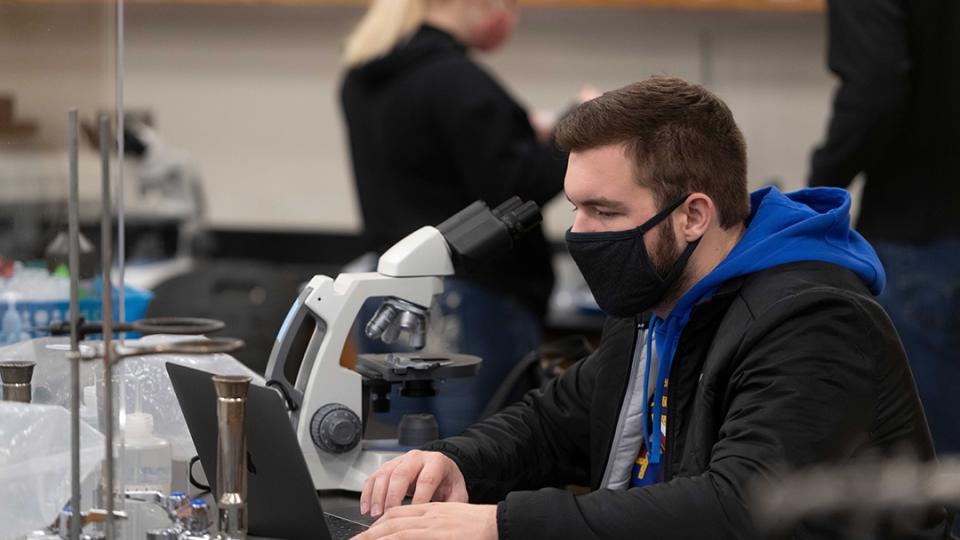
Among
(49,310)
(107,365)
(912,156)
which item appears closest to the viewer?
(107,365)

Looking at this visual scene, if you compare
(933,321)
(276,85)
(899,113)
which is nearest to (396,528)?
(933,321)

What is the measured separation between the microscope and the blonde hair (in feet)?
4.30

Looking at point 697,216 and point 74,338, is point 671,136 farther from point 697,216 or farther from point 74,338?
point 74,338

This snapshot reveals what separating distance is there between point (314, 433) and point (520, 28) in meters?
3.62

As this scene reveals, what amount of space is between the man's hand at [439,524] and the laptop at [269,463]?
0.07 metres

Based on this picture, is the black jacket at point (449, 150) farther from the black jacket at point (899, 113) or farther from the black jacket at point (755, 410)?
the black jacket at point (755, 410)

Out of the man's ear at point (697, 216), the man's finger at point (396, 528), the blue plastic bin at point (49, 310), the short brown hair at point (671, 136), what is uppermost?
the short brown hair at point (671, 136)

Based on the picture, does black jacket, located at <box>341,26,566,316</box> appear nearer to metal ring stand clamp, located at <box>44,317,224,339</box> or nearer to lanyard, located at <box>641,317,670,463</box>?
lanyard, located at <box>641,317,670,463</box>

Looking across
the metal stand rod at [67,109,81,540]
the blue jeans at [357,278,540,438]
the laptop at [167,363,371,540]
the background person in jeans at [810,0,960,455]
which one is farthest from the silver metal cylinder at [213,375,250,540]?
the background person in jeans at [810,0,960,455]

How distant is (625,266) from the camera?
162cm

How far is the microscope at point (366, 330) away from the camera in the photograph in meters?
1.77

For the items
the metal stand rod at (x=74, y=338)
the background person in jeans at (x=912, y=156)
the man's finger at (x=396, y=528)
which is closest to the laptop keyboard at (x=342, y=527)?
the man's finger at (x=396, y=528)

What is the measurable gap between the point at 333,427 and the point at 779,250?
25.0 inches

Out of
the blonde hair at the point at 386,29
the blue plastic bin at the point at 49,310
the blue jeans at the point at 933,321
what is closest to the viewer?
the blue plastic bin at the point at 49,310
